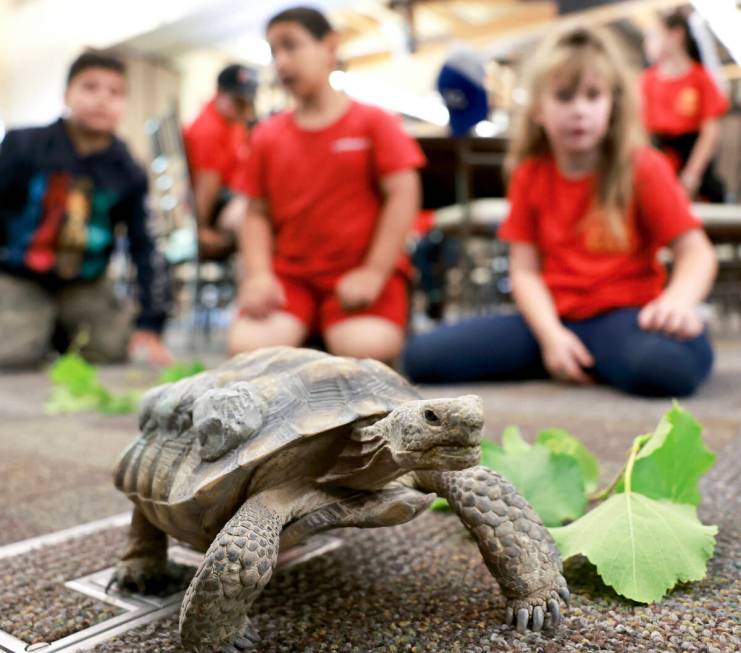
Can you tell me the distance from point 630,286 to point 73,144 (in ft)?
6.76

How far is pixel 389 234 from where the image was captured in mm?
1975

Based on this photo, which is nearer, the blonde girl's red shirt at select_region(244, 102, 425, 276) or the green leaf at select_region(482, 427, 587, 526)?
the green leaf at select_region(482, 427, 587, 526)

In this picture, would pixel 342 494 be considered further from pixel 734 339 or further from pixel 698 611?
pixel 734 339

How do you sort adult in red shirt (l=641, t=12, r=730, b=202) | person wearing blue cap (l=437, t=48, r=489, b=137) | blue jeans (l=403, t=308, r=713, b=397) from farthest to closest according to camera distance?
adult in red shirt (l=641, t=12, r=730, b=202) < person wearing blue cap (l=437, t=48, r=489, b=137) < blue jeans (l=403, t=308, r=713, b=397)

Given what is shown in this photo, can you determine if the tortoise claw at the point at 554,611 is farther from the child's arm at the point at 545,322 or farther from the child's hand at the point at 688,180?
the child's hand at the point at 688,180

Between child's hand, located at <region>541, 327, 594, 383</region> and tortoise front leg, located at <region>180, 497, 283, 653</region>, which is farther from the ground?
tortoise front leg, located at <region>180, 497, 283, 653</region>

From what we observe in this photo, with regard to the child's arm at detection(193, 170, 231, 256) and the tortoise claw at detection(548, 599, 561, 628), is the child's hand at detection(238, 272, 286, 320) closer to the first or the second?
the child's arm at detection(193, 170, 231, 256)

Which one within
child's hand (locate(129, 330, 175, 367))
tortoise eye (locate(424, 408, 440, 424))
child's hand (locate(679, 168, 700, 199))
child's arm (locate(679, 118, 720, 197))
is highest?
child's arm (locate(679, 118, 720, 197))

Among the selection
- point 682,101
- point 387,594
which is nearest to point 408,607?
point 387,594

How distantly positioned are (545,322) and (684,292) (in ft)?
1.10

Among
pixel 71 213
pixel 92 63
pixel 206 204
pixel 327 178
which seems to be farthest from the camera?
pixel 206 204

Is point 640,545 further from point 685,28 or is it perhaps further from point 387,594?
point 685,28

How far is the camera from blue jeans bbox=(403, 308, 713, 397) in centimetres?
178

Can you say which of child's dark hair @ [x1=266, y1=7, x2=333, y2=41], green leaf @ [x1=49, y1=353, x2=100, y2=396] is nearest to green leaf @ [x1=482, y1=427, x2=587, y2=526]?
green leaf @ [x1=49, y1=353, x2=100, y2=396]
